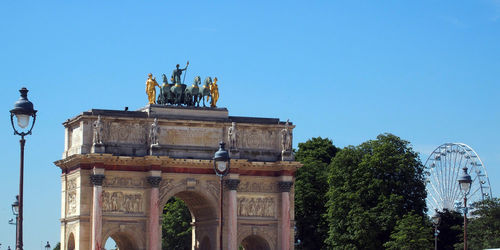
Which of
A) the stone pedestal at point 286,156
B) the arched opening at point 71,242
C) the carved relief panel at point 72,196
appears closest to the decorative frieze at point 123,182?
the carved relief panel at point 72,196

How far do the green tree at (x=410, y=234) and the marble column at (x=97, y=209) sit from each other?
20.4 m

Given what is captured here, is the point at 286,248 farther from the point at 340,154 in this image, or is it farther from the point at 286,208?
the point at 340,154

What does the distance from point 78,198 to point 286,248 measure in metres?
13.6

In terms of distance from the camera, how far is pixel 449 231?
80.6m

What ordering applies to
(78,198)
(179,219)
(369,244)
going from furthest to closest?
(179,219) < (369,244) < (78,198)

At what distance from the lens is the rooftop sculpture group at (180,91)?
220 ft

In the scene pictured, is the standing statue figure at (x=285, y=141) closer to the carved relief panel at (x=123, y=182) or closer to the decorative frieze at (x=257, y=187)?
the decorative frieze at (x=257, y=187)

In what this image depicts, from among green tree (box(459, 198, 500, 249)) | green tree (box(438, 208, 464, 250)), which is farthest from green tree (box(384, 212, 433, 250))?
green tree (box(438, 208, 464, 250))

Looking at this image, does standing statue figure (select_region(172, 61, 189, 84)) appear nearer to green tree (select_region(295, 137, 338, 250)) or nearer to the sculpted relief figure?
the sculpted relief figure

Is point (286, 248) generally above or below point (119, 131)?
below

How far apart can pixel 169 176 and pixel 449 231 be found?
84.4 ft

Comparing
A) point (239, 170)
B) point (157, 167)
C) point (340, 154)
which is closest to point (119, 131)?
point (157, 167)

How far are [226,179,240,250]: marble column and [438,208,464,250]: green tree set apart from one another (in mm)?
19741

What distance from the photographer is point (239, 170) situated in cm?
6706
